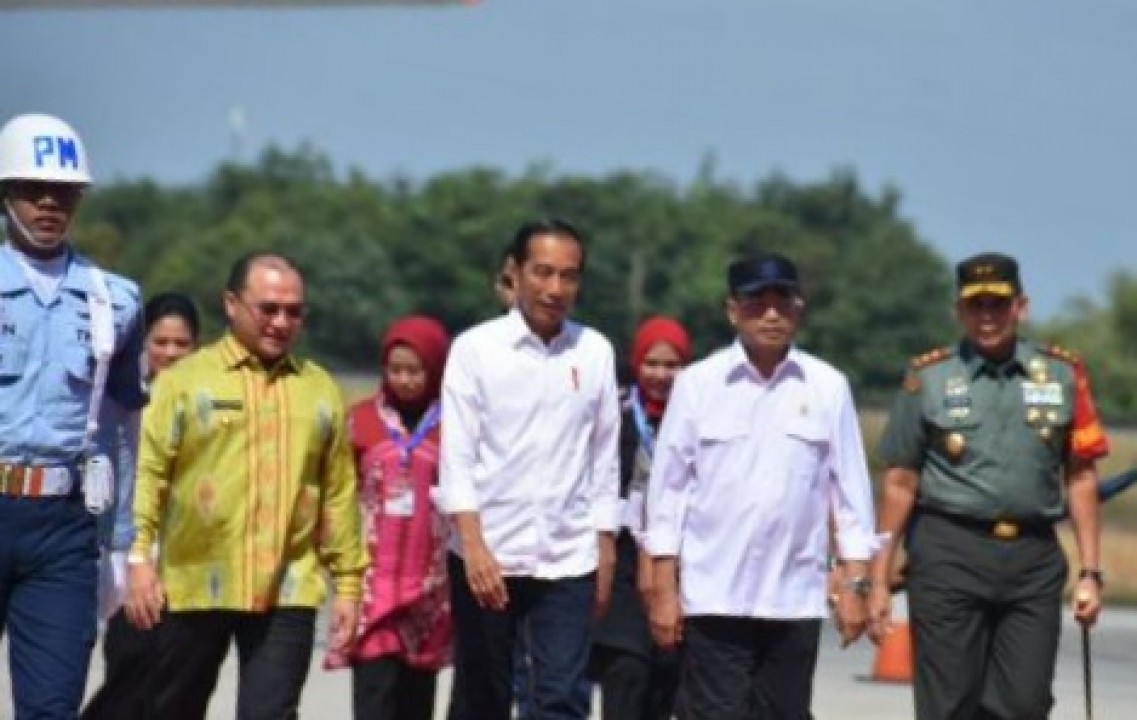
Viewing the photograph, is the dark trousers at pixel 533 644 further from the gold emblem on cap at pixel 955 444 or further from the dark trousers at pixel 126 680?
A: the gold emblem on cap at pixel 955 444

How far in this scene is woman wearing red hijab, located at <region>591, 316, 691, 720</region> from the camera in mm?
14102

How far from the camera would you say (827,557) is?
12.4 metres

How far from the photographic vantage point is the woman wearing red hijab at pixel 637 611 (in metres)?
14.1

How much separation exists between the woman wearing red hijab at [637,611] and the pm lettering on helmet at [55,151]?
11.8 feet

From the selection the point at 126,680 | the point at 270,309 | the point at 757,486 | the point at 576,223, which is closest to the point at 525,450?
the point at 757,486

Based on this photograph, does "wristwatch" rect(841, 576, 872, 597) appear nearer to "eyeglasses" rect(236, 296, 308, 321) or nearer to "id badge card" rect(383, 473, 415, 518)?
"id badge card" rect(383, 473, 415, 518)

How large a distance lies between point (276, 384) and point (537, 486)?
3.43 ft

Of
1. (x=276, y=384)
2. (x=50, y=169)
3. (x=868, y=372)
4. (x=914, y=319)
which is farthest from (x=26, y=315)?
(x=914, y=319)

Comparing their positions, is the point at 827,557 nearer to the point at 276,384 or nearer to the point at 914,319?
the point at 276,384

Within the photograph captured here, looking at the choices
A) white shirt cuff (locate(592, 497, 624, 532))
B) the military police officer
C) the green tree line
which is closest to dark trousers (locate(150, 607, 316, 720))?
the military police officer

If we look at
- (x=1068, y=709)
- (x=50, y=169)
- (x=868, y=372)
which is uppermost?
(x=868, y=372)

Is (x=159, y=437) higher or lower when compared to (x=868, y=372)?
lower

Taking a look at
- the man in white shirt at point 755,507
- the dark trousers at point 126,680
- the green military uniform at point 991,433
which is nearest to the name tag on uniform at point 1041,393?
the green military uniform at point 991,433

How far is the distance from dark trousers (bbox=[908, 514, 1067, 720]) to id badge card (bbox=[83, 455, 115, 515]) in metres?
3.21
